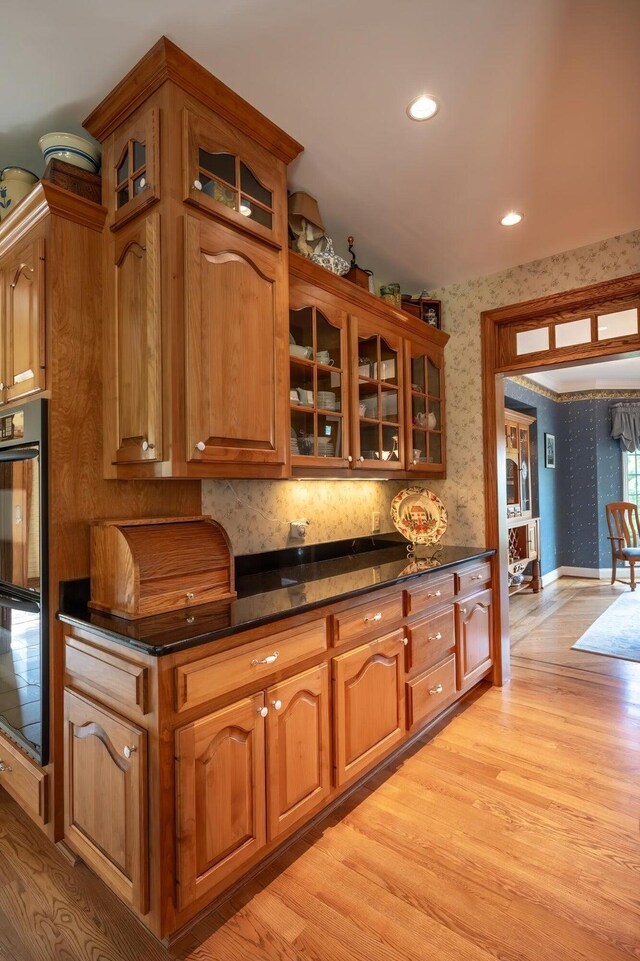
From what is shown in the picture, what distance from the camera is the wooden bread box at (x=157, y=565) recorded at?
155cm

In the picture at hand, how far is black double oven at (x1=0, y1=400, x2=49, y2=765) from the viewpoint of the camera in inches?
65.5

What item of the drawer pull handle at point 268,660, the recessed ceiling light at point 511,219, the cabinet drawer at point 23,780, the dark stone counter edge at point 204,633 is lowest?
the cabinet drawer at point 23,780

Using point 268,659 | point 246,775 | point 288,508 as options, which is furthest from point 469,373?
point 246,775

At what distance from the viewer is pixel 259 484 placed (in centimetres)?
245

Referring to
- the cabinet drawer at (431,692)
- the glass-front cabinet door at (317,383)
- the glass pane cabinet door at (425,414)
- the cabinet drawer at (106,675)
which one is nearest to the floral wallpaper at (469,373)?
the glass pane cabinet door at (425,414)

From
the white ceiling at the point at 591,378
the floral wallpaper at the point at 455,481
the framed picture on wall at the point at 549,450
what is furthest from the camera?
the framed picture on wall at the point at 549,450

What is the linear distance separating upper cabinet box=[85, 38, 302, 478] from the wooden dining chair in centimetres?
590

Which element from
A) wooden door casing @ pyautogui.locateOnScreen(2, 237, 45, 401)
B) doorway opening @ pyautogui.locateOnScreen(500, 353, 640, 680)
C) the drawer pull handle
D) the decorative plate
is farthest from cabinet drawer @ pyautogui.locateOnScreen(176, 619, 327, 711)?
doorway opening @ pyautogui.locateOnScreen(500, 353, 640, 680)

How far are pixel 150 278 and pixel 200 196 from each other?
344 millimetres

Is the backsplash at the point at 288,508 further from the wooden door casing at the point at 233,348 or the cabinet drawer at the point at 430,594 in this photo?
the cabinet drawer at the point at 430,594

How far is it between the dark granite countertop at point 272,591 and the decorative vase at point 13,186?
4.99 ft

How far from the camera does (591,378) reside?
6551mm

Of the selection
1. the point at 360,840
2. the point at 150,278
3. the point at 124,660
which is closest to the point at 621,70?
the point at 150,278

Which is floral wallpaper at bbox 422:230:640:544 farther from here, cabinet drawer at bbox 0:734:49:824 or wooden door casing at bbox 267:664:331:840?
cabinet drawer at bbox 0:734:49:824
